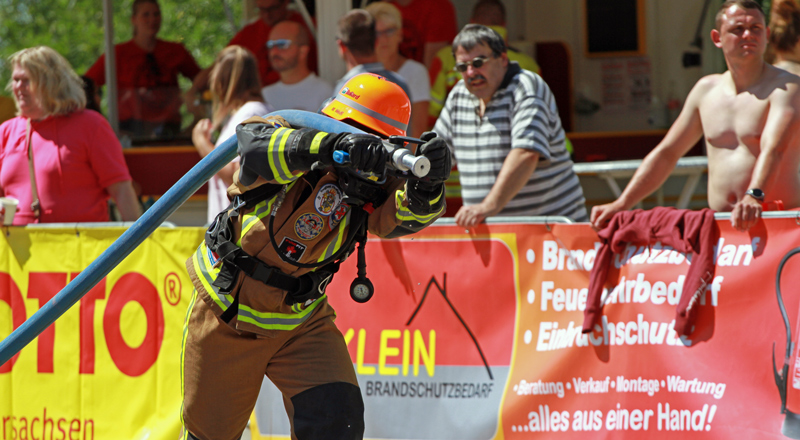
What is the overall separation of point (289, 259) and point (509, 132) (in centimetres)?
214

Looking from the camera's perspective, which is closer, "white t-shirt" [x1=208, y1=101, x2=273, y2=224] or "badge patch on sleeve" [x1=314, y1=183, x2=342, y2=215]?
"badge patch on sleeve" [x1=314, y1=183, x2=342, y2=215]

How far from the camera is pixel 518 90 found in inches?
192

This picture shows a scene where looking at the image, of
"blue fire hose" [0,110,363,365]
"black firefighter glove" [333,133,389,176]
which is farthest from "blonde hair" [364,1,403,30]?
"black firefighter glove" [333,133,389,176]

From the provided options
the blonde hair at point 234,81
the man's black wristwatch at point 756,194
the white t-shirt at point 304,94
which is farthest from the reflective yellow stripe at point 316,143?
the white t-shirt at point 304,94

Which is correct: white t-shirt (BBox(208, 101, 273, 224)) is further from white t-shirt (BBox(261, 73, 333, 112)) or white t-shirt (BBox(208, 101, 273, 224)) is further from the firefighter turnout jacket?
the firefighter turnout jacket

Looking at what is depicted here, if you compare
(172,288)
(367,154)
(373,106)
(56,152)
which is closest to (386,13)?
(56,152)

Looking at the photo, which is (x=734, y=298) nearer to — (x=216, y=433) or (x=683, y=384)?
(x=683, y=384)

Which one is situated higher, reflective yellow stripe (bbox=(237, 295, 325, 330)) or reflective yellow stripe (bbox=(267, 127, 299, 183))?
reflective yellow stripe (bbox=(267, 127, 299, 183))

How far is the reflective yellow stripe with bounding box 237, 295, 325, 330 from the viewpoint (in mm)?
3158

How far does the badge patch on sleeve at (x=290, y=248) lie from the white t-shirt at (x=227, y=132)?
216cm

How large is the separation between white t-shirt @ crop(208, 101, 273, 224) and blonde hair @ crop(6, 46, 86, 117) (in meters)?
0.87

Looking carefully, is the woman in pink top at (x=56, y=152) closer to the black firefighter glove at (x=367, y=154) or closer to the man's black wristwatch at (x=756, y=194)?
the black firefighter glove at (x=367, y=154)

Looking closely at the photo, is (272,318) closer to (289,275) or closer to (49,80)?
(289,275)

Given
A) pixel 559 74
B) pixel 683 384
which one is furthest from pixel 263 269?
pixel 559 74
